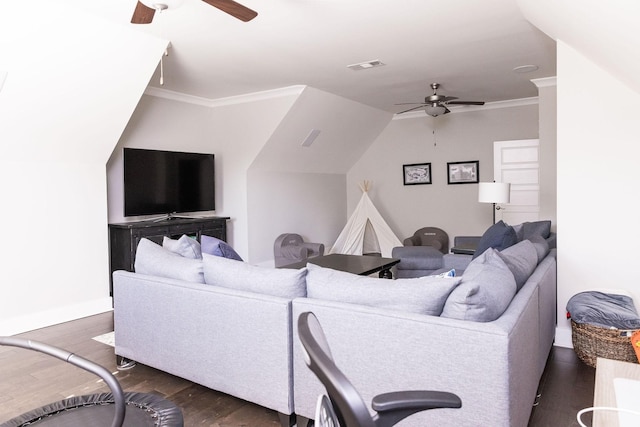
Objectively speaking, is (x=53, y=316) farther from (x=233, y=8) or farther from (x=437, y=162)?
(x=437, y=162)

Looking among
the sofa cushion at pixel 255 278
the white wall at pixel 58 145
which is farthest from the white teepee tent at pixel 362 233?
the sofa cushion at pixel 255 278

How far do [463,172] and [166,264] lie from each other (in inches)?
220

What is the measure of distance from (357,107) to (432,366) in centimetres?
537

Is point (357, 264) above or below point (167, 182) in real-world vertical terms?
below

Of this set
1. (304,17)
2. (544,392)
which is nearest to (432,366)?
(544,392)

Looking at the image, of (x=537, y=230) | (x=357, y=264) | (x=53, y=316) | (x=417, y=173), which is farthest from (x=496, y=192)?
(x=53, y=316)

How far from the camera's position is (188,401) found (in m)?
2.48

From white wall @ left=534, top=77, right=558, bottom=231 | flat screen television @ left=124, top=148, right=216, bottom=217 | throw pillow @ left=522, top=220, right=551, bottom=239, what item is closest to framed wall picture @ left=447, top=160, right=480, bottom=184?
white wall @ left=534, top=77, right=558, bottom=231

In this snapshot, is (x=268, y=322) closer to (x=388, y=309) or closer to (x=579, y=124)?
(x=388, y=309)

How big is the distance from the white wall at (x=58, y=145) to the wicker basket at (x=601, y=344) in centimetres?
387

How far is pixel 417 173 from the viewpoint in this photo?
24.8 feet

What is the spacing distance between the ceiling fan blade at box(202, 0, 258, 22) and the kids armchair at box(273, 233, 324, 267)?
3789 mm

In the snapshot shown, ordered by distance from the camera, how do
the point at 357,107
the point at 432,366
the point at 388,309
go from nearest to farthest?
the point at 432,366 → the point at 388,309 → the point at 357,107

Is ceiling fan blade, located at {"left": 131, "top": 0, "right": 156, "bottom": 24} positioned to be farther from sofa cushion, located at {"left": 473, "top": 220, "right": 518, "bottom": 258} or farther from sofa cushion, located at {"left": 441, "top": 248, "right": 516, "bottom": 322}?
sofa cushion, located at {"left": 473, "top": 220, "right": 518, "bottom": 258}
